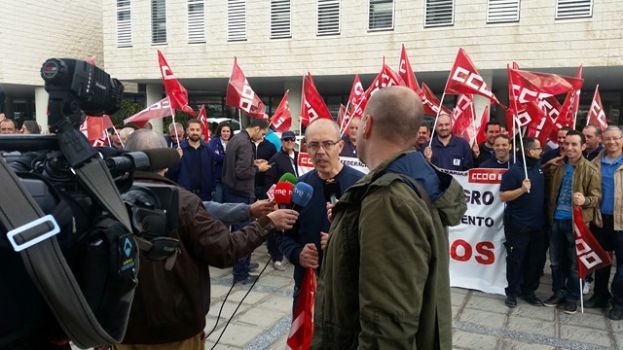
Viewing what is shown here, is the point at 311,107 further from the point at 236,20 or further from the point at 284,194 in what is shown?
the point at 236,20

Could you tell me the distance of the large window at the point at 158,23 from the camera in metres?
22.5

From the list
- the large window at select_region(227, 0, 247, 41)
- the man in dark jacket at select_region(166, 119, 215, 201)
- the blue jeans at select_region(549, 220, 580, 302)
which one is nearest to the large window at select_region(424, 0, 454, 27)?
the large window at select_region(227, 0, 247, 41)

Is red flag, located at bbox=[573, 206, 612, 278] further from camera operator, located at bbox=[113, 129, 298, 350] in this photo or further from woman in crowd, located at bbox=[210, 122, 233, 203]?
woman in crowd, located at bbox=[210, 122, 233, 203]

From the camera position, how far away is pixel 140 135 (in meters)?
2.61

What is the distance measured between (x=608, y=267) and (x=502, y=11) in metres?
13.5

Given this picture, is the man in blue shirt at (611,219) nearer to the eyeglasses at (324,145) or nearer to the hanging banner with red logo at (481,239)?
the hanging banner with red logo at (481,239)

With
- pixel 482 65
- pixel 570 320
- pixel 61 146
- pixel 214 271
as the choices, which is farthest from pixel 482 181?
pixel 482 65

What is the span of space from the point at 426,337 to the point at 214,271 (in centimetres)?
522

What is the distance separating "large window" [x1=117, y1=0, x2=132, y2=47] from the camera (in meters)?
23.1

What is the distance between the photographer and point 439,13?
17594 millimetres

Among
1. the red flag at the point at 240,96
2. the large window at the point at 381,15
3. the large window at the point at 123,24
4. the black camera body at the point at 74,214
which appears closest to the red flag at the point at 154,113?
the red flag at the point at 240,96

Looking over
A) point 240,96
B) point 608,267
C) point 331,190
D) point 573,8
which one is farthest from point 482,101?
point 331,190

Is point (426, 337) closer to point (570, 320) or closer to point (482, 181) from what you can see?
point (570, 320)

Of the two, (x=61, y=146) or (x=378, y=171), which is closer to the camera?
(x=61, y=146)
